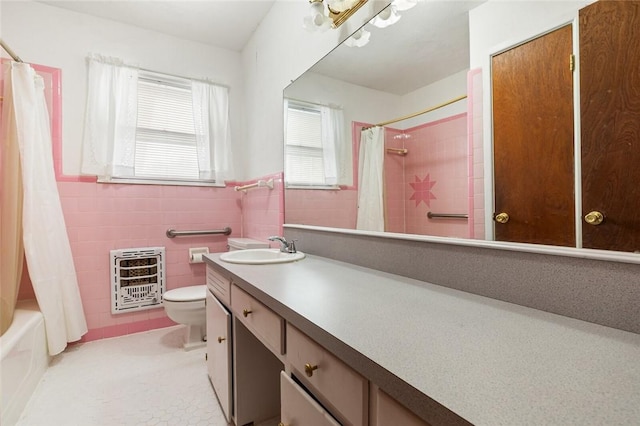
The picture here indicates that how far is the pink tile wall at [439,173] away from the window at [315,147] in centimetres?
44

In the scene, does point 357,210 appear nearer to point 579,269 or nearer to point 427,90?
point 427,90

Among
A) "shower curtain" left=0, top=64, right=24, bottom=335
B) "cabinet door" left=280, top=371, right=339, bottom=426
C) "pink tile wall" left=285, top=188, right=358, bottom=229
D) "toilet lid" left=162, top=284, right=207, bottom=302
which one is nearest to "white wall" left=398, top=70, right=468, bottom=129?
"pink tile wall" left=285, top=188, right=358, bottom=229

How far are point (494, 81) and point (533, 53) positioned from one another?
12 centimetres

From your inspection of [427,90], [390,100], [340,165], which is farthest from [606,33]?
[340,165]

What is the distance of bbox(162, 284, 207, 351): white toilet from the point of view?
2.11m

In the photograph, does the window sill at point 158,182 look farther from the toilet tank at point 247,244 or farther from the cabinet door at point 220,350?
the cabinet door at point 220,350

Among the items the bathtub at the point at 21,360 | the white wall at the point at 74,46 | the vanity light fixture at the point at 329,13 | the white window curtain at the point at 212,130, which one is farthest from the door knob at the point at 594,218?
the white wall at the point at 74,46

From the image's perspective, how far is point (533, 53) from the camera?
80 centimetres

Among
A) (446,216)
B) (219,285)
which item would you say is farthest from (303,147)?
(446,216)

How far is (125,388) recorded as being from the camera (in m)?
1.73

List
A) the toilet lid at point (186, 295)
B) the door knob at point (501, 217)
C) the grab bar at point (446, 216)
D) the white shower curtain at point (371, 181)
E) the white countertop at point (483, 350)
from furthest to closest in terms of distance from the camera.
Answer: the toilet lid at point (186, 295) → the white shower curtain at point (371, 181) → the grab bar at point (446, 216) → the door knob at point (501, 217) → the white countertop at point (483, 350)

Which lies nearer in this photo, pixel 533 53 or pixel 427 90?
pixel 533 53

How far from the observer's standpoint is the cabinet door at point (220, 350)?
1383 mm

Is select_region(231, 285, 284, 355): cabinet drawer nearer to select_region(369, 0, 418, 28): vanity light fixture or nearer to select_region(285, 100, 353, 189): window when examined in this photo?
select_region(285, 100, 353, 189): window
